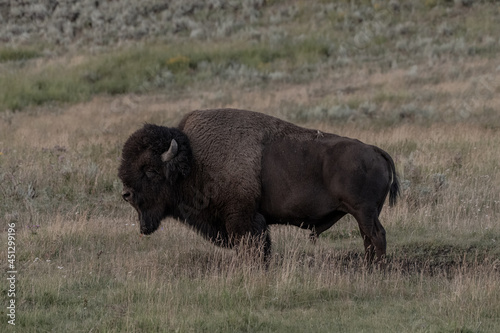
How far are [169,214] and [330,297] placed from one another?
2455 millimetres

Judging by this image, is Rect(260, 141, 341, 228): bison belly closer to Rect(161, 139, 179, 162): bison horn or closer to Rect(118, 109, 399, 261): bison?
Rect(118, 109, 399, 261): bison

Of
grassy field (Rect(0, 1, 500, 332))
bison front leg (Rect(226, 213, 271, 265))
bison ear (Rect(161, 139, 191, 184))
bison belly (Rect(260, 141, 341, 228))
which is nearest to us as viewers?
grassy field (Rect(0, 1, 500, 332))

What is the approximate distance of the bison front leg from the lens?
25.1ft

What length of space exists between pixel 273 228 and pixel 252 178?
7.69 ft

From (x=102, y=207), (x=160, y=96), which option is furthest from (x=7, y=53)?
(x=102, y=207)

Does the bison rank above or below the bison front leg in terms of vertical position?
above

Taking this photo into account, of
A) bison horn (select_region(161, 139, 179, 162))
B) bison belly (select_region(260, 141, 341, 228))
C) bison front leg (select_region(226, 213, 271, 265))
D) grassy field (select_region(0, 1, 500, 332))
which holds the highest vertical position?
bison horn (select_region(161, 139, 179, 162))

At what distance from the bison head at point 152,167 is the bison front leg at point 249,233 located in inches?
33.2

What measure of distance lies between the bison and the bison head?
0.01 meters

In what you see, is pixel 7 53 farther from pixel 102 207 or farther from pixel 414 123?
pixel 102 207

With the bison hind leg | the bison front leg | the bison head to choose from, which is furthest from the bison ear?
the bison hind leg

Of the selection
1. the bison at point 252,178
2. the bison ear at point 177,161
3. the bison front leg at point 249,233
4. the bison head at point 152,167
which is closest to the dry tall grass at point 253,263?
the bison front leg at point 249,233

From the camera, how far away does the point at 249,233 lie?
7.71 m

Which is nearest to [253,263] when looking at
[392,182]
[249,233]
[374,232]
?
[249,233]
